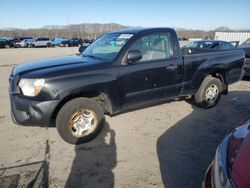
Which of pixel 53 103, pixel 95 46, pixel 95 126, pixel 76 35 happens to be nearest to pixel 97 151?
pixel 95 126

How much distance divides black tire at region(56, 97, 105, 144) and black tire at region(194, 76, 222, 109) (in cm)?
251

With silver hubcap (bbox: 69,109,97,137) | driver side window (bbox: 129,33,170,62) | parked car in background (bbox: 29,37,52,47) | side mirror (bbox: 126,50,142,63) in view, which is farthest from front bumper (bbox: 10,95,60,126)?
parked car in background (bbox: 29,37,52,47)

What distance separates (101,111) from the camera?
3.97 m

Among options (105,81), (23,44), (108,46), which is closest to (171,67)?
(108,46)

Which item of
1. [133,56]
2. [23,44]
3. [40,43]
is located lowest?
[133,56]

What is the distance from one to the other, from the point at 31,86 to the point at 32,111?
36cm

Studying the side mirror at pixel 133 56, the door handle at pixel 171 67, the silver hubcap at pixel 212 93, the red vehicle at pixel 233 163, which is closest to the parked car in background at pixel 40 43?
the silver hubcap at pixel 212 93

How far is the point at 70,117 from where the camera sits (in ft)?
12.1

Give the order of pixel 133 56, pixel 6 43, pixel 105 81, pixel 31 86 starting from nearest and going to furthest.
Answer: pixel 31 86
pixel 105 81
pixel 133 56
pixel 6 43

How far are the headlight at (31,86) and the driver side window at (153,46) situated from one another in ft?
5.47

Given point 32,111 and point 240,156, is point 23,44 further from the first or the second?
point 240,156

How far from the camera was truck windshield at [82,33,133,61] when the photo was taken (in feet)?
13.8

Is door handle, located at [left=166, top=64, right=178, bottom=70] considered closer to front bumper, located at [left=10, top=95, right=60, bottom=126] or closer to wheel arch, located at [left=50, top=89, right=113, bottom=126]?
wheel arch, located at [left=50, top=89, right=113, bottom=126]

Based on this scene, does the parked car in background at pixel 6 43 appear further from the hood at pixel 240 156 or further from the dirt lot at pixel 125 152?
the hood at pixel 240 156
